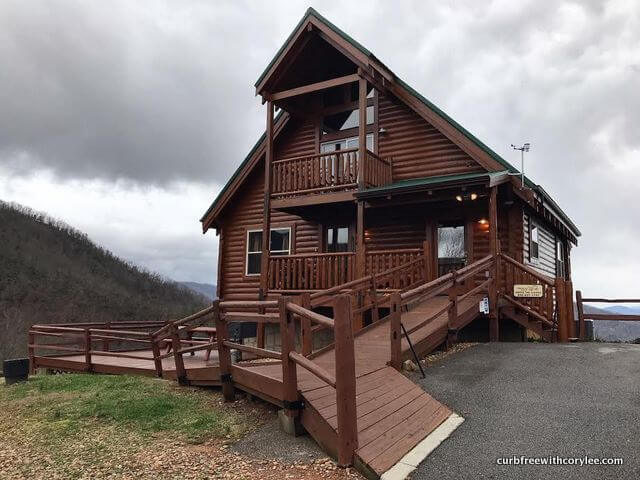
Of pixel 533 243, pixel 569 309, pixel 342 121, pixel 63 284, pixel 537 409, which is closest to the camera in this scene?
pixel 537 409

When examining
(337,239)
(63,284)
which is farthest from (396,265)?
(63,284)

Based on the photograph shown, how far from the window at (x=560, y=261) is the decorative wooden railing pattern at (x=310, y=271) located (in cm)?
972

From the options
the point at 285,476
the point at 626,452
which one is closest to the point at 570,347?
the point at 626,452

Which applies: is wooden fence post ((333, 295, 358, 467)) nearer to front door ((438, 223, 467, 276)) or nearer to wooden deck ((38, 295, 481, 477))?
wooden deck ((38, 295, 481, 477))

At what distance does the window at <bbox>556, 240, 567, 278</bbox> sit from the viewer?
1905 cm

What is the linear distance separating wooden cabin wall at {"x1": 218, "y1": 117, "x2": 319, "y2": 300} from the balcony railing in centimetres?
249

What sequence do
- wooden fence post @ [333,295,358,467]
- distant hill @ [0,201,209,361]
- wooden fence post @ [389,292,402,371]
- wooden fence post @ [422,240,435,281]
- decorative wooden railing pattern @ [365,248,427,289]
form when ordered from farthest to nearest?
distant hill @ [0,201,209,361], wooden fence post @ [422,240,435,281], decorative wooden railing pattern @ [365,248,427,289], wooden fence post @ [389,292,402,371], wooden fence post @ [333,295,358,467]

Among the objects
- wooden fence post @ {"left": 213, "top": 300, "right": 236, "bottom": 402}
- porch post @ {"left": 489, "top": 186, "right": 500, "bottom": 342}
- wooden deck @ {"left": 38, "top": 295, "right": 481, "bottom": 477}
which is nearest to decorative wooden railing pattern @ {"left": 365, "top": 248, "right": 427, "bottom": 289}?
porch post @ {"left": 489, "top": 186, "right": 500, "bottom": 342}

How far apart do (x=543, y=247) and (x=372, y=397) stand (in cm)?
1283

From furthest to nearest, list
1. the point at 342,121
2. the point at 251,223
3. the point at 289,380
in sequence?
the point at 251,223, the point at 342,121, the point at 289,380

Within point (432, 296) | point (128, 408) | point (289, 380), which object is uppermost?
point (432, 296)

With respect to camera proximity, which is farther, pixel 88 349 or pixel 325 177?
pixel 325 177

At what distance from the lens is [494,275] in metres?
11.9

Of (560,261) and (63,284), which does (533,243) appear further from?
(63,284)
